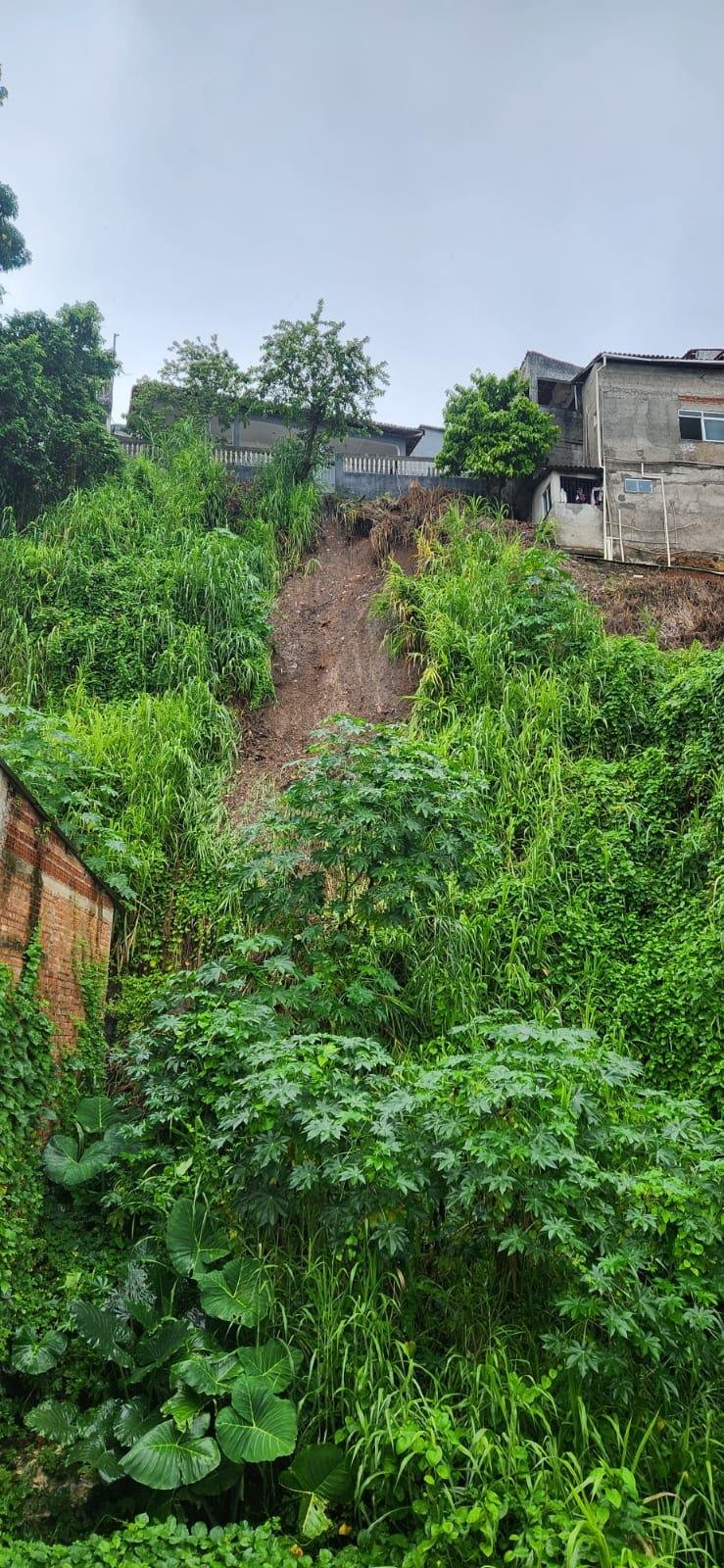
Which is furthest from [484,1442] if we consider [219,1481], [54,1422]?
[54,1422]

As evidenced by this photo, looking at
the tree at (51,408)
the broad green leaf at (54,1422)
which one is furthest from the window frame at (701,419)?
the broad green leaf at (54,1422)

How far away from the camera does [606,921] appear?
6.29 meters

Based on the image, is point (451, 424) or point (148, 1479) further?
point (451, 424)

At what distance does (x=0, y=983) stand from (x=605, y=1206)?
8.96 ft

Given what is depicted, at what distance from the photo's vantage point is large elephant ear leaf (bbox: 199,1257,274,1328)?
3.72m

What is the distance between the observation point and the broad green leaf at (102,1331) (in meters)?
3.61

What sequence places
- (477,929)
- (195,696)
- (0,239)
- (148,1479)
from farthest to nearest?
1. (0,239)
2. (195,696)
3. (477,929)
4. (148,1479)

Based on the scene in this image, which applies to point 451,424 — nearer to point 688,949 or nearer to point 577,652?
point 577,652

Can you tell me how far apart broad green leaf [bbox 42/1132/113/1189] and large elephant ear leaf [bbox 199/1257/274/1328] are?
80cm

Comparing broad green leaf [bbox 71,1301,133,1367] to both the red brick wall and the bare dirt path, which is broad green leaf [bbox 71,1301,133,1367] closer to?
the red brick wall

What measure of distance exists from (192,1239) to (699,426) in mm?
18045

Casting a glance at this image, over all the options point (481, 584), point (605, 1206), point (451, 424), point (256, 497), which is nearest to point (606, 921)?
point (605, 1206)

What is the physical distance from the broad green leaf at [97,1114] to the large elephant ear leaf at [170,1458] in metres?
1.50

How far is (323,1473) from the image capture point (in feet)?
10.6
